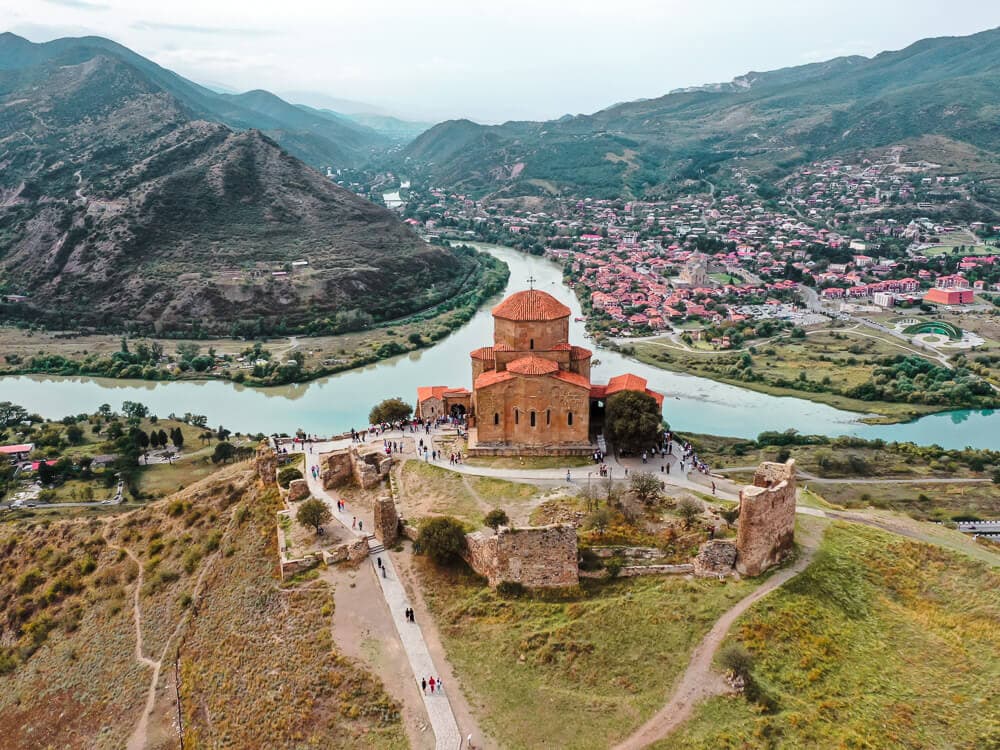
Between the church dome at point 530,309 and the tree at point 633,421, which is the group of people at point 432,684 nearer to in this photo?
the tree at point 633,421

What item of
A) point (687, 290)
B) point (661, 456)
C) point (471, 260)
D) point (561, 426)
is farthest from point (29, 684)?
point (471, 260)

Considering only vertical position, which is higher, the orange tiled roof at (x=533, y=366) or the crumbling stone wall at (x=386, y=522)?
the orange tiled roof at (x=533, y=366)

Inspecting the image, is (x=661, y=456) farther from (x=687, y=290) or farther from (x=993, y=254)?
(x=993, y=254)

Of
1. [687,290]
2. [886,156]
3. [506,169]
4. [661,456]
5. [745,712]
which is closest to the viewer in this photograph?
[745,712]

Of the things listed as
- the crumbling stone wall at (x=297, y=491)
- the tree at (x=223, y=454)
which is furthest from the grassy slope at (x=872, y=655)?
the tree at (x=223, y=454)

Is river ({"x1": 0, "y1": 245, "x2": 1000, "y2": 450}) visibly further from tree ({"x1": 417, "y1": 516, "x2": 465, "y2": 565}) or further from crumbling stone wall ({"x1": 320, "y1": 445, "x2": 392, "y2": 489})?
tree ({"x1": 417, "y1": 516, "x2": 465, "y2": 565})

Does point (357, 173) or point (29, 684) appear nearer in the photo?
point (29, 684)
